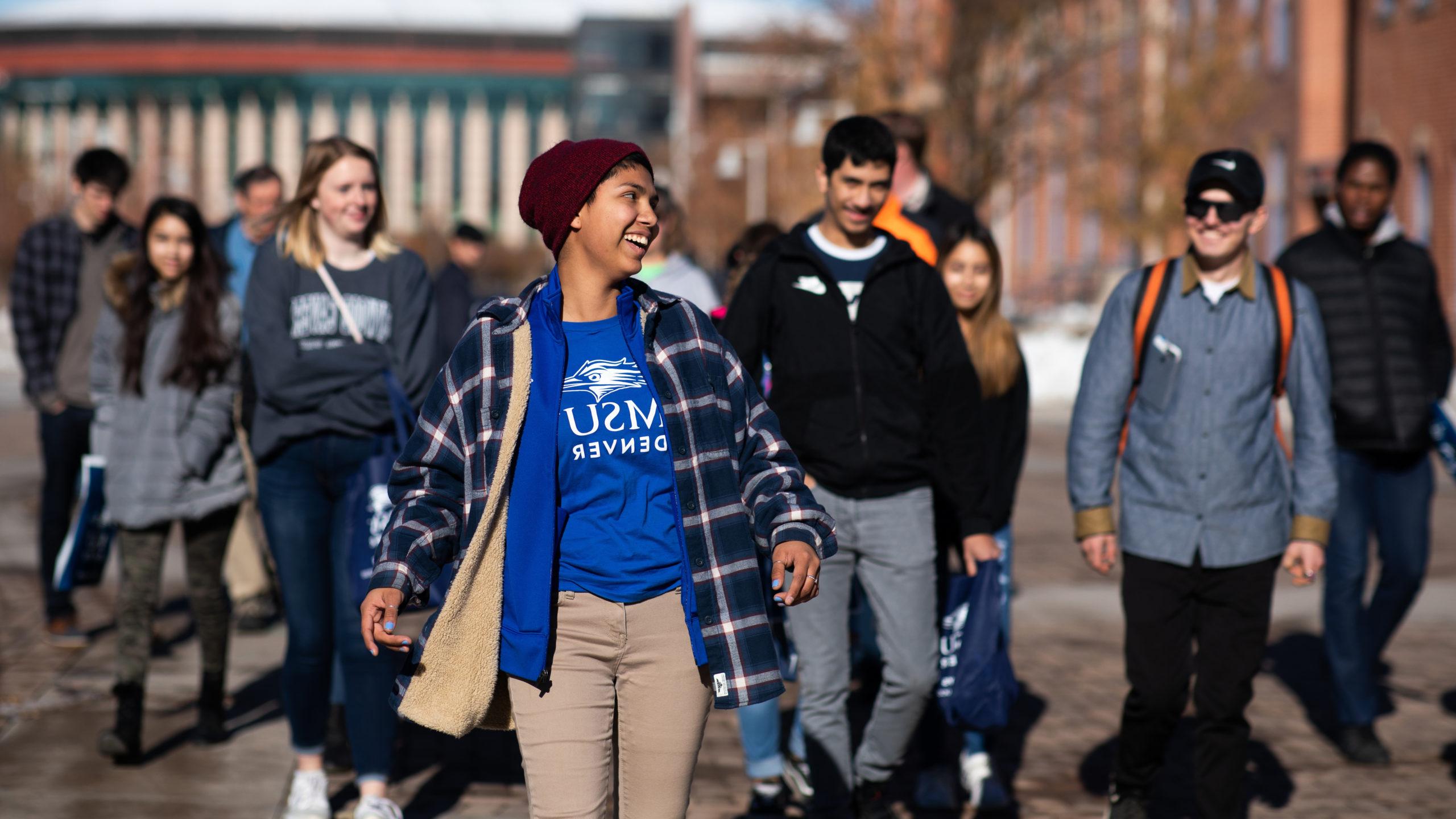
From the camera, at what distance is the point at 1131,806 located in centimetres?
531

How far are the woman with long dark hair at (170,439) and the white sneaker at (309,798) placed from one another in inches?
33.4

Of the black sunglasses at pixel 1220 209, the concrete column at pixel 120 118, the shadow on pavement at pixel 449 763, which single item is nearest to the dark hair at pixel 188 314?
the shadow on pavement at pixel 449 763

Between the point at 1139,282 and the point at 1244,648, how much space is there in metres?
1.11

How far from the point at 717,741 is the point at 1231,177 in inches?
116

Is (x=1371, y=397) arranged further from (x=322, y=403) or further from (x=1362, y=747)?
(x=322, y=403)

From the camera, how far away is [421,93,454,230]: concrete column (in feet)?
470

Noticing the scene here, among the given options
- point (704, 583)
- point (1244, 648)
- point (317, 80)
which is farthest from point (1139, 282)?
point (317, 80)

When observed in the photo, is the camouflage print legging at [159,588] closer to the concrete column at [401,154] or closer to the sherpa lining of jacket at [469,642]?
the sherpa lining of jacket at [469,642]

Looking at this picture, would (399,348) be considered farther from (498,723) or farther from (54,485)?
(54,485)

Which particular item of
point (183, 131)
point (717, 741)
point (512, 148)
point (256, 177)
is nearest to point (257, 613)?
point (256, 177)

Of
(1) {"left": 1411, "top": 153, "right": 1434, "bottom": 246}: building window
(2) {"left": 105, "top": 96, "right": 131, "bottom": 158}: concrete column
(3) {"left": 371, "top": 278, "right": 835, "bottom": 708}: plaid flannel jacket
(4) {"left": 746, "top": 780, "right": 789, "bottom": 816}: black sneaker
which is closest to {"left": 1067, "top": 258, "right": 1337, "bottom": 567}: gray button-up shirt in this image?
(4) {"left": 746, "top": 780, "right": 789, "bottom": 816}: black sneaker

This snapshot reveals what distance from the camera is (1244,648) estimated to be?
201 inches

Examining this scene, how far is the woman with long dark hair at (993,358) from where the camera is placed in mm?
6164

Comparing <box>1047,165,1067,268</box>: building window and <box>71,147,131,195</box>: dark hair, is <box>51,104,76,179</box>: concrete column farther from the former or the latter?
<box>71,147,131,195</box>: dark hair
